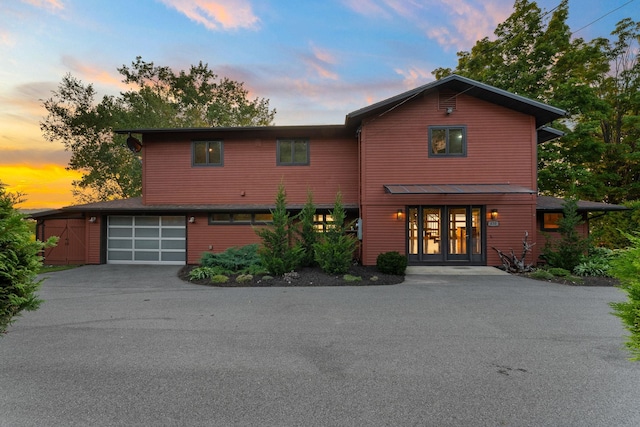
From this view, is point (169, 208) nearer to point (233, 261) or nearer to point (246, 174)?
point (246, 174)

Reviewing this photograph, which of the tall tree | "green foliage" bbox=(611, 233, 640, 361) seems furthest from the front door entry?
the tall tree

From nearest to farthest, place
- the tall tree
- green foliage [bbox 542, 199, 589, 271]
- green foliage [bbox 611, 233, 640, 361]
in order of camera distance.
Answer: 1. green foliage [bbox 611, 233, 640, 361]
2. green foliage [bbox 542, 199, 589, 271]
3. the tall tree

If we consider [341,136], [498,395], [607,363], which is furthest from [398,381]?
[341,136]

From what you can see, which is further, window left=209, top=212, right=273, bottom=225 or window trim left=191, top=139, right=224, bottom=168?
window trim left=191, top=139, right=224, bottom=168

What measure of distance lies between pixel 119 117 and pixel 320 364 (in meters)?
23.0

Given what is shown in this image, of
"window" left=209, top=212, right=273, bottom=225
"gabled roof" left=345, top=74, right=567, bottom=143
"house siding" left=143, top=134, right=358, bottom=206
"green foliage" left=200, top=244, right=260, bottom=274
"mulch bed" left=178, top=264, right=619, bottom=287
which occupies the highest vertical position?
"gabled roof" left=345, top=74, right=567, bottom=143

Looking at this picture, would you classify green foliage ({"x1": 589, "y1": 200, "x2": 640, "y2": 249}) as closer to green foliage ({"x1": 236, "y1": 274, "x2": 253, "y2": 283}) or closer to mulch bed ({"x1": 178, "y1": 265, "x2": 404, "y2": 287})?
mulch bed ({"x1": 178, "y1": 265, "x2": 404, "y2": 287})

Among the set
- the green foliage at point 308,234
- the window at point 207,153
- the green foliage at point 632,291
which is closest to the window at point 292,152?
the window at point 207,153

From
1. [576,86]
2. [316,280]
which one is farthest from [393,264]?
[576,86]

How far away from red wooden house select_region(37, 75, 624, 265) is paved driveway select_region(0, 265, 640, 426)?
460 cm

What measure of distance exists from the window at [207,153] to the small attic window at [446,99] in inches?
350

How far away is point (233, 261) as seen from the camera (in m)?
10.0

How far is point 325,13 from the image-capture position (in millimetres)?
13852

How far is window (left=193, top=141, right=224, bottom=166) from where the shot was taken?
1252 centimetres
